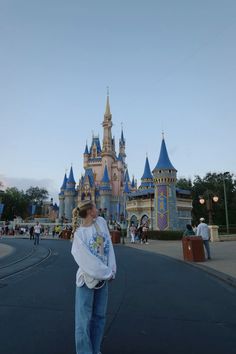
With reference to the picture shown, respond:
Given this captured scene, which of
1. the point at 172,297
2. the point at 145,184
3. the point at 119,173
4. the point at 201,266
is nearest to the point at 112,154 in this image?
the point at 119,173

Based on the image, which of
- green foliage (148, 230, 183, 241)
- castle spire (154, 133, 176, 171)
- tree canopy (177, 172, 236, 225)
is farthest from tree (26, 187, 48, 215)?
green foliage (148, 230, 183, 241)

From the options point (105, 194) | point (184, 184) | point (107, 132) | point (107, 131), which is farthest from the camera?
point (107, 131)

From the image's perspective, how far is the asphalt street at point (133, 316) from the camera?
4.02m

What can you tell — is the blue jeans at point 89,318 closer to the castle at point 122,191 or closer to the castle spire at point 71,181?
the castle at point 122,191

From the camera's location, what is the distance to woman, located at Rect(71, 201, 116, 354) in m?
3.32

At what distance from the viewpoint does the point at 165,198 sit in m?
42.6

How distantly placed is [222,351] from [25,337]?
2.54m

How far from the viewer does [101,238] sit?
3.54 meters

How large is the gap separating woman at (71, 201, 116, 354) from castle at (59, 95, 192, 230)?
38964 millimetres

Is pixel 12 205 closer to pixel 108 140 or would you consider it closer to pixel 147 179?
pixel 108 140

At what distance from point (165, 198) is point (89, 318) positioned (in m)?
39.8

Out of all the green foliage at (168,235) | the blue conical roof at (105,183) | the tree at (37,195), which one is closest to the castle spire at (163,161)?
the green foliage at (168,235)

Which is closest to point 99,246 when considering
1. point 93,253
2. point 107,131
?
point 93,253

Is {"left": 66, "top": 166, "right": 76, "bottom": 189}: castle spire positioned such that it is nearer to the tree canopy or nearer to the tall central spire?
the tall central spire
